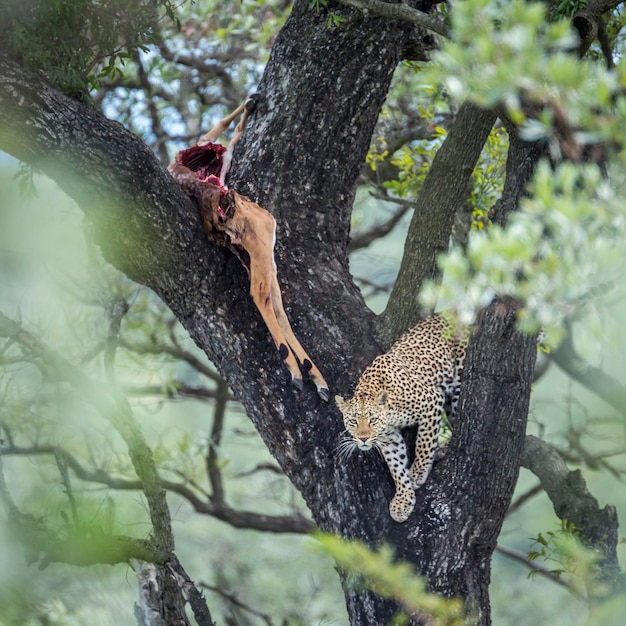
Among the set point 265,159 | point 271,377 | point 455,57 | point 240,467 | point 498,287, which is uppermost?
point 240,467

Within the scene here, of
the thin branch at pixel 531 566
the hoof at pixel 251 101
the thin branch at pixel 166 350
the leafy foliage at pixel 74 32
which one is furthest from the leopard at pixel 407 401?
the thin branch at pixel 166 350

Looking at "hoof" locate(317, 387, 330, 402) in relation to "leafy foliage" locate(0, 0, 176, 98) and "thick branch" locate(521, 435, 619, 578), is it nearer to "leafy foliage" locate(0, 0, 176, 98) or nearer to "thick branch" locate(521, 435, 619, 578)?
"thick branch" locate(521, 435, 619, 578)

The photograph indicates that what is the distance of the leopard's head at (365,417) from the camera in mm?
4418

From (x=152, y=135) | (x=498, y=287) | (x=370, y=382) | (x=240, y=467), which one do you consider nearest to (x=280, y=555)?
(x=240, y=467)

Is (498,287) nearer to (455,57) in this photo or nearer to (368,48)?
(455,57)

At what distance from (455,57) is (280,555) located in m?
15.1

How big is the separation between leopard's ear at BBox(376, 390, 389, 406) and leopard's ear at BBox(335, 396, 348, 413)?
239mm

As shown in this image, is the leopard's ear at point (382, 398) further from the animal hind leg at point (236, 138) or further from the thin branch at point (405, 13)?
the thin branch at point (405, 13)

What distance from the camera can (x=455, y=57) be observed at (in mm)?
2111

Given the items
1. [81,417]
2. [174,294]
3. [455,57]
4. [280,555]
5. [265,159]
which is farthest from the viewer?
[280,555]

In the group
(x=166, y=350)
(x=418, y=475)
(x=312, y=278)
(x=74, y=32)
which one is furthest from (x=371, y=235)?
(x=418, y=475)

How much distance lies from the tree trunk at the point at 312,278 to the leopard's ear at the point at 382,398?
0.49 ft

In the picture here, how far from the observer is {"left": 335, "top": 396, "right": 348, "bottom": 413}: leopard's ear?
446 cm

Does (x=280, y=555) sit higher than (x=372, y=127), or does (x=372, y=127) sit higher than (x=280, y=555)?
(x=280, y=555)
